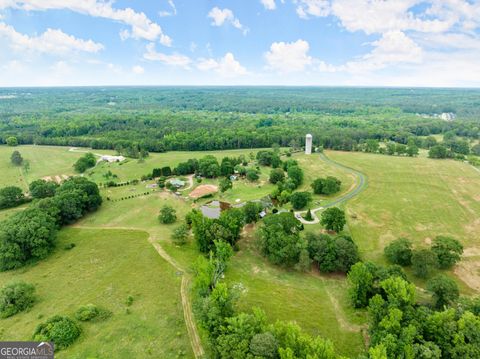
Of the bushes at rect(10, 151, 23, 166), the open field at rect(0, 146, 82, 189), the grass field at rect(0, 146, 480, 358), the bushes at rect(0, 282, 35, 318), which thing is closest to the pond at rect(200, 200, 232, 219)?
the grass field at rect(0, 146, 480, 358)

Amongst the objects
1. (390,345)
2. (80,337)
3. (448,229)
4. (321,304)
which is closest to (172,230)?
(80,337)

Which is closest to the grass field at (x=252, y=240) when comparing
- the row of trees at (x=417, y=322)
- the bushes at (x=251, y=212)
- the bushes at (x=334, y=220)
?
the bushes at (x=251, y=212)

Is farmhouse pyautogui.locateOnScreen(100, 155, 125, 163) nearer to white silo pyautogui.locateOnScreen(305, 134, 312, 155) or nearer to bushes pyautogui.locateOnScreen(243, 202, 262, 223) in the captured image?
bushes pyautogui.locateOnScreen(243, 202, 262, 223)

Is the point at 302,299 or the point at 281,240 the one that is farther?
the point at 281,240

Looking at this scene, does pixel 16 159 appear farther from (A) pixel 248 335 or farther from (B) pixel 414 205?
(B) pixel 414 205

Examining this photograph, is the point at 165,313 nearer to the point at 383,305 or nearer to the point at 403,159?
the point at 383,305

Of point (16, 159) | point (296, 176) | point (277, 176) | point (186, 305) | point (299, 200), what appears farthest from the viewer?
point (16, 159)

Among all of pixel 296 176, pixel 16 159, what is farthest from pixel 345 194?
pixel 16 159
